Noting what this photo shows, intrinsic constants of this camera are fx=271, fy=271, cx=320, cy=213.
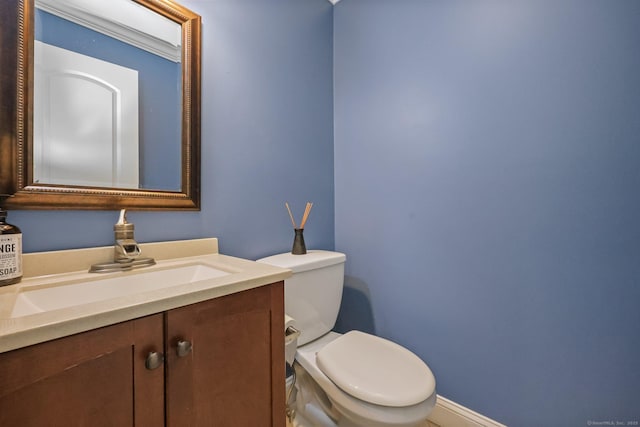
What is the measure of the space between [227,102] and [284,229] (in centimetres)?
64

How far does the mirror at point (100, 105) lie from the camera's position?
2.39ft

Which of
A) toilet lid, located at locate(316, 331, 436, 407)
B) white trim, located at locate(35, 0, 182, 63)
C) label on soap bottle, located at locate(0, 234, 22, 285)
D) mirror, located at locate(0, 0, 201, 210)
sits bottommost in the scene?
toilet lid, located at locate(316, 331, 436, 407)

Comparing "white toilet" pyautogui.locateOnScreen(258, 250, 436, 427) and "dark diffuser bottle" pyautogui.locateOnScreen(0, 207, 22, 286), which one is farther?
"white toilet" pyautogui.locateOnScreen(258, 250, 436, 427)

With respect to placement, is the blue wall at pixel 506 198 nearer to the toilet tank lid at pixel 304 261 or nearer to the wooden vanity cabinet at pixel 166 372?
the toilet tank lid at pixel 304 261

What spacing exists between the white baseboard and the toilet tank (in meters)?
0.62

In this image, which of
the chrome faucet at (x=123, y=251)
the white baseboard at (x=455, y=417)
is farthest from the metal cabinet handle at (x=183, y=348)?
the white baseboard at (x=455, y=417)

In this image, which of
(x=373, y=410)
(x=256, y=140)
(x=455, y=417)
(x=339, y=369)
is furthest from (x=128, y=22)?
(x=455, y=417)

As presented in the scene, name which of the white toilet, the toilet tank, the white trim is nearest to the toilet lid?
the white toilet

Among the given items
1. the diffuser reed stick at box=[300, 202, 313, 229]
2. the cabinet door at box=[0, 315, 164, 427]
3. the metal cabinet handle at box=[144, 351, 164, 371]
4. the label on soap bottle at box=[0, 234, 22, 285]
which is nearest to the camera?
the cabinet door at box=[0, 315, 164, 427]

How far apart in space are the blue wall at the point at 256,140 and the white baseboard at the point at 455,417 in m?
0.94

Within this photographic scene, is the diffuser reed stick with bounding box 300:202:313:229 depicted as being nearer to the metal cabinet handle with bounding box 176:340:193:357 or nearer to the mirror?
the mirror

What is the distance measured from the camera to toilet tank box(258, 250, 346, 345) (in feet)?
3.67

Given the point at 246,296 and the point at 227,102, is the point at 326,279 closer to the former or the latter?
→ the point at 246,296

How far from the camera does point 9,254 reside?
0.63 m
